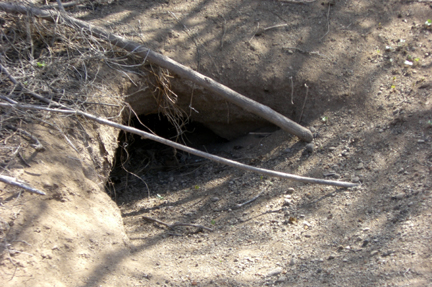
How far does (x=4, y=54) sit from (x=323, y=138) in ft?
10.3

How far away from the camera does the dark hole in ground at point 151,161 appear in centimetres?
426

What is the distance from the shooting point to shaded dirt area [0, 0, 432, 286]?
8.40ft

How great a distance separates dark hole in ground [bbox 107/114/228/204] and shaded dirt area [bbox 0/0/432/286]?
0.02 metres

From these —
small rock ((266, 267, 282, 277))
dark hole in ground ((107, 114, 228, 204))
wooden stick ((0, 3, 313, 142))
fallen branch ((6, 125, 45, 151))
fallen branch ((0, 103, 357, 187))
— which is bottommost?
dark hole in ground ((107, 114, 228, 204))

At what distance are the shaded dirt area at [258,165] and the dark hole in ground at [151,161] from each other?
2cm

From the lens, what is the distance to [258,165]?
13.1 ft

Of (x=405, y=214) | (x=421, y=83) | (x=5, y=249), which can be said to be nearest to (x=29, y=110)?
(x=5, y=249)

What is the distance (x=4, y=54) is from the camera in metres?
3.42

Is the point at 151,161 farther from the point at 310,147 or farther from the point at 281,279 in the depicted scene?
the point at 281,279

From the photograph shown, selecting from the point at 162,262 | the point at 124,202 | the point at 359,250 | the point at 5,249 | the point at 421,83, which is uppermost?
the point at 421,83

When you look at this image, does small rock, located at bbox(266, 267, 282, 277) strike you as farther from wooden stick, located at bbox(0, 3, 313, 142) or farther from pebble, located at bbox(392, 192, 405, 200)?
wooden stick, located at bbox(0, 3, 313, 142)

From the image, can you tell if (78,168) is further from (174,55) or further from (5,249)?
(174,55)

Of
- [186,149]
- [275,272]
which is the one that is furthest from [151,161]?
[275,272]

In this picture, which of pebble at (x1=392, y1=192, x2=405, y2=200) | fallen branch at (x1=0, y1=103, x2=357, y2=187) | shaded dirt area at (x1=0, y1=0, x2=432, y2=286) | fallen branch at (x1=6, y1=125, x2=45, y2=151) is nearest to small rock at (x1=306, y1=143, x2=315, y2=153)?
shaded dirt area at (x1=0, y1=0, x2=432, y2=286)
